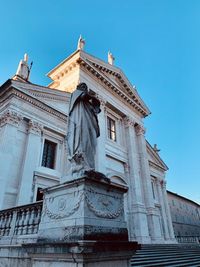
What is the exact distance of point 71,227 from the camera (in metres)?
2.96

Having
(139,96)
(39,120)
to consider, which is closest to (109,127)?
(139,96)

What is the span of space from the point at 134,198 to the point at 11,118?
33.4 ft

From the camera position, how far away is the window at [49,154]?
12.0m

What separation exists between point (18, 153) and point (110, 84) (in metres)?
9.86

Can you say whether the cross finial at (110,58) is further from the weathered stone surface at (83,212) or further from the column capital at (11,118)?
the weathered stone surface at (83,212)

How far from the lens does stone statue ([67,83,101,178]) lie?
11.9ft

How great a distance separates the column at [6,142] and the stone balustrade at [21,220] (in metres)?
3.92

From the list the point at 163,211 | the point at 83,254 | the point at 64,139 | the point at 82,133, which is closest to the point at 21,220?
the point at 82,133

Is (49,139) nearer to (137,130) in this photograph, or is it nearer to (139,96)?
(137,130)

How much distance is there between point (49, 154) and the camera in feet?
40.8

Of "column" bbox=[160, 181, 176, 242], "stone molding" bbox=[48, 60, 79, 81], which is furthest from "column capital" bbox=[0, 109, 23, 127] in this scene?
"column" bbox=[160, 181, 176, 242]

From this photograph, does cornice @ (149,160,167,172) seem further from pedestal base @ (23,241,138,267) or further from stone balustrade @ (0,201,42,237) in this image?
pedestal base @ (23,241,138,267)

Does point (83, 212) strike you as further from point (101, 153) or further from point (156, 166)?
point (156, 166)

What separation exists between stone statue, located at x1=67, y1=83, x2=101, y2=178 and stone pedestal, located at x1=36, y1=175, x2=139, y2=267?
0.35 meters
